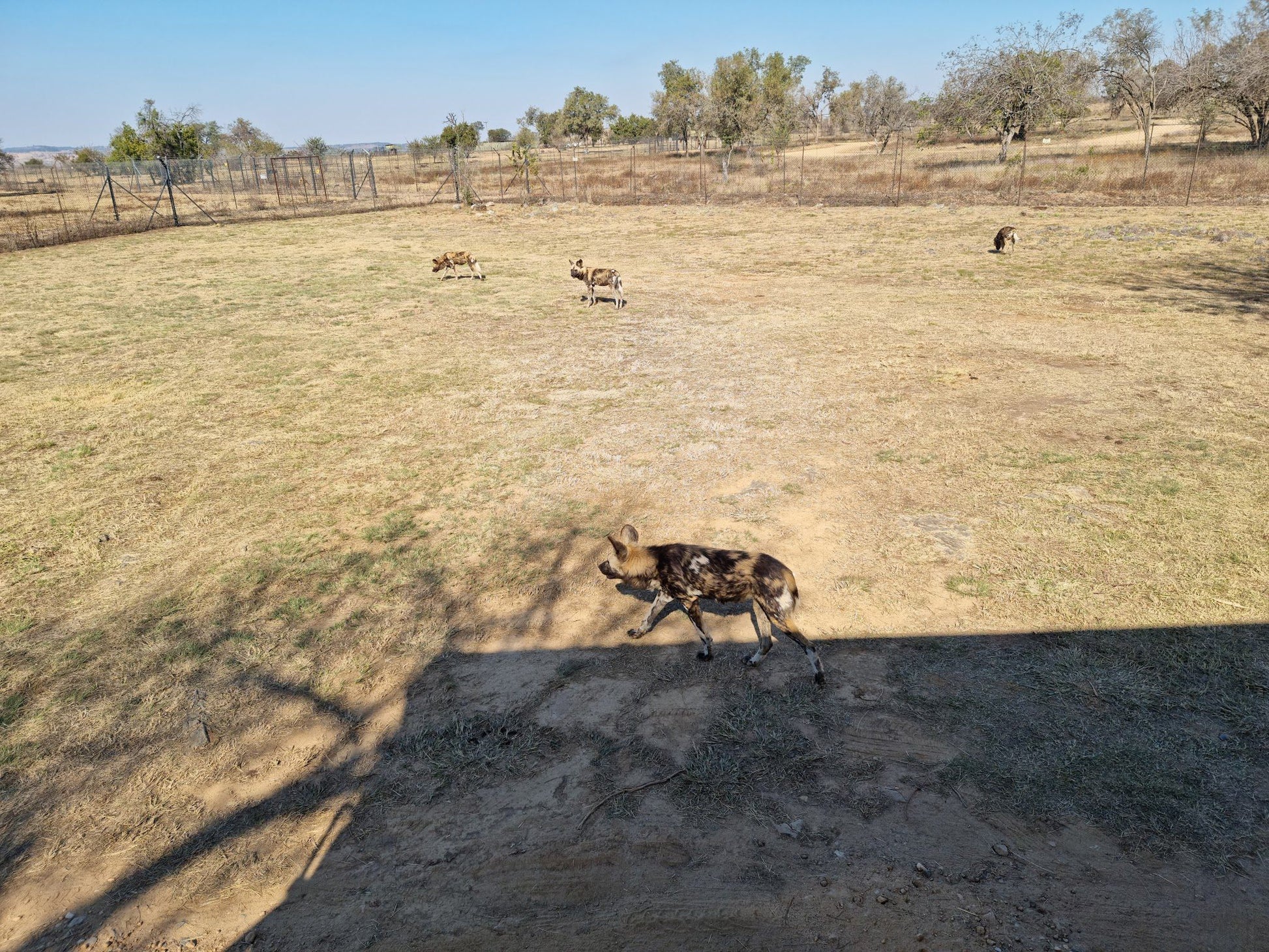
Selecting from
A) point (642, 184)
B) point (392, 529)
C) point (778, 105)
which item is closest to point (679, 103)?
point (778, 105)

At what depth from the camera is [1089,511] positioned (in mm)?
7035

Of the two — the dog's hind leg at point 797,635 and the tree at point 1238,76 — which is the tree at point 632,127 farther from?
the dog's hind leg at point 797,635

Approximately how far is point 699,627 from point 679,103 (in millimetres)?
66456

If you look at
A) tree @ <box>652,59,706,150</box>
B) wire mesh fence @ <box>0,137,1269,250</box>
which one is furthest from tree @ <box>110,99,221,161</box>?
tree @ <box>652,59,706,150</box>

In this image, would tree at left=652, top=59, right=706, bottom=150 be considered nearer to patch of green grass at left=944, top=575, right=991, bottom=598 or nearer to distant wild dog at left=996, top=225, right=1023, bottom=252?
distant wild dog at left=996, top=225, right=1023, bottom=252

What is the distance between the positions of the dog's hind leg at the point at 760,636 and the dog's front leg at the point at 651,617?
75 cm

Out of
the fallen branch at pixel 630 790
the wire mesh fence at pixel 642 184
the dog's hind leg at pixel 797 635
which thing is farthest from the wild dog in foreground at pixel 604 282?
the wire mesh fence at pixel 642 184

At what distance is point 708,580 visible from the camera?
515 cm

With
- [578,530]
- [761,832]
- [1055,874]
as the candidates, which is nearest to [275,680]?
[578,530]

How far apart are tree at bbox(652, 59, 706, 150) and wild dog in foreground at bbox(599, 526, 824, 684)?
54.7 m

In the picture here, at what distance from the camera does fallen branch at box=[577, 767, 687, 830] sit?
404 cm

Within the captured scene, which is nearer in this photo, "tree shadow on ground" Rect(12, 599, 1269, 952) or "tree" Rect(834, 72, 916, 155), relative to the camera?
"tree shadow on ground" Rect(12, 599, 1269, 952)

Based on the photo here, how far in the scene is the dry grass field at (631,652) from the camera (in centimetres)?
360

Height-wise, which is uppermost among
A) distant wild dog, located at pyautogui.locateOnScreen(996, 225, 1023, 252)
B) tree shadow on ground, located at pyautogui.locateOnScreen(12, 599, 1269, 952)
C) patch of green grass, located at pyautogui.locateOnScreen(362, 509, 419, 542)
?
distant wild dog, located at pyautogui.locateOnScreen(996, 225, 1023, 252)
